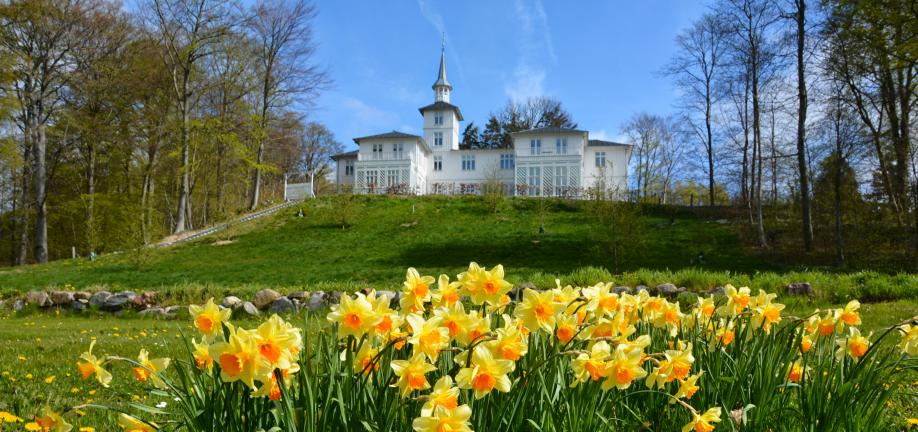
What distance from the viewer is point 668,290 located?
9.59 meters

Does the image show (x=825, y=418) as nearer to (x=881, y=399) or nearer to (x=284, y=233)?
(x=881, y=399)

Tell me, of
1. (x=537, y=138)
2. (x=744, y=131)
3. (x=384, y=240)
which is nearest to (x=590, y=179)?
(x=537, y=138)

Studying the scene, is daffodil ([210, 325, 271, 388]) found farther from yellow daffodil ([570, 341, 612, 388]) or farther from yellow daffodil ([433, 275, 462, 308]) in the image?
yellow daffodil ([570, 341, 612, 388])

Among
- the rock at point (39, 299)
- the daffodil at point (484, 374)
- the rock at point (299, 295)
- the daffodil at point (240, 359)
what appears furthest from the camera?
the rock at point (39, 299)

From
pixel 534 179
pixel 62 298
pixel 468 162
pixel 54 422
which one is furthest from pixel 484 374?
pixel 468 162

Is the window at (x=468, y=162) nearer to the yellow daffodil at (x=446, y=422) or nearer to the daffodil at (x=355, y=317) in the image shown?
the daffodil at (x=355, y=317)

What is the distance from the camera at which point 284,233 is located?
23812mm

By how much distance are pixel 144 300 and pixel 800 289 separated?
39.3ft

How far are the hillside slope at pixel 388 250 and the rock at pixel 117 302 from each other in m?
1.88

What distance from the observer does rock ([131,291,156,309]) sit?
10.6 m

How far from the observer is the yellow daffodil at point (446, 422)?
1.33m

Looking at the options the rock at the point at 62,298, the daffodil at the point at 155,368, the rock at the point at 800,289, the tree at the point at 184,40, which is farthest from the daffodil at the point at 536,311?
the tree at the point at 184,40

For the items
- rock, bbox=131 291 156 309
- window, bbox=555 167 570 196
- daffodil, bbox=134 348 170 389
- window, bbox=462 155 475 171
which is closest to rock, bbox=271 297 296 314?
rock, bbox=131 291 156 309

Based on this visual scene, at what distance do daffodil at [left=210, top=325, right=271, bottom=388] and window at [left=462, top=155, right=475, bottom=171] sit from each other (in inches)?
1741
